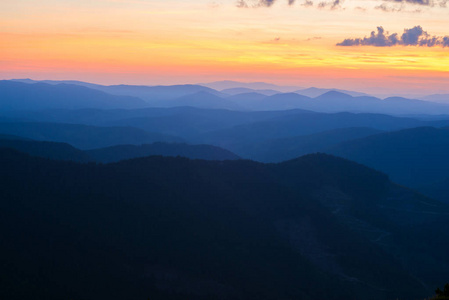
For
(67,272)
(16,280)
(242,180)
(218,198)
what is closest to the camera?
(16,280)

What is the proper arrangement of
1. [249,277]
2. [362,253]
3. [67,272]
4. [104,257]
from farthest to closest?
[362,253]
[249,277]
[104,257]
[67,272]

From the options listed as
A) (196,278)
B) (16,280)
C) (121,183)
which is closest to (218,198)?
(121,183)

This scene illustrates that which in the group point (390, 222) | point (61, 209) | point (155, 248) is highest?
point (61, 209)

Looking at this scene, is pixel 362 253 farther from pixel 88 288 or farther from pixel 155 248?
pixel 88 288

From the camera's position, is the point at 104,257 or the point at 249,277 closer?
the point at 104,257

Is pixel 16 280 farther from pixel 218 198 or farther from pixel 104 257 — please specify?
pixel 218 198

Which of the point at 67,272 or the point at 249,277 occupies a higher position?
the point at 67,272

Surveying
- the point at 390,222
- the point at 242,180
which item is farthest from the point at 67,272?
the point at 390,222
